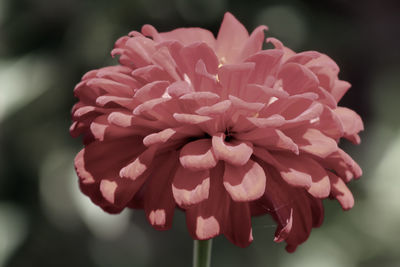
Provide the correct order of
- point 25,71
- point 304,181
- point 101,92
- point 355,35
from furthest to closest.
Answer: point 355,35 → point 25,71 → point 101,92 → point 304,181

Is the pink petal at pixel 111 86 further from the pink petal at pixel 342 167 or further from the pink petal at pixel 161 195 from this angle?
the pink petal at pixel 342 167

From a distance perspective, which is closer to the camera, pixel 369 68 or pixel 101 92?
pixel 101 92

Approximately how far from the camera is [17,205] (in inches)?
58.9

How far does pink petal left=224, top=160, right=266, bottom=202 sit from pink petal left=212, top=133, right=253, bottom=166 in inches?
0.9

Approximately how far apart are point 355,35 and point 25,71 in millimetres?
1099


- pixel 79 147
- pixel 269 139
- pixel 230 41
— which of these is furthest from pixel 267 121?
pixel 79 147

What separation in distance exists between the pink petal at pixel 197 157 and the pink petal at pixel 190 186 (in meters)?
0.02

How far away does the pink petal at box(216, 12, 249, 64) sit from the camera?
0.86 m

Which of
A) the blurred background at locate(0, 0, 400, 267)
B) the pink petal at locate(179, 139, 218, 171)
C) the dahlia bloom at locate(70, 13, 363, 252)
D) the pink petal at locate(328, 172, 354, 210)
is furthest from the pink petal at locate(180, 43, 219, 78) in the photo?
the blurred background at locate(0, 0, 400, 267)

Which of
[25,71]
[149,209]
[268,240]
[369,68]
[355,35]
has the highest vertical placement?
[149,209]

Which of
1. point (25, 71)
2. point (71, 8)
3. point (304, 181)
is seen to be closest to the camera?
point (304, 181)

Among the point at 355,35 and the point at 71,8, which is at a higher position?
the point at 71,8

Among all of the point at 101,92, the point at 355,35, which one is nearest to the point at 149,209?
the point at 101,92

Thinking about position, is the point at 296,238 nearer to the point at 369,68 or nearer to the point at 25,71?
the point at 25,71
